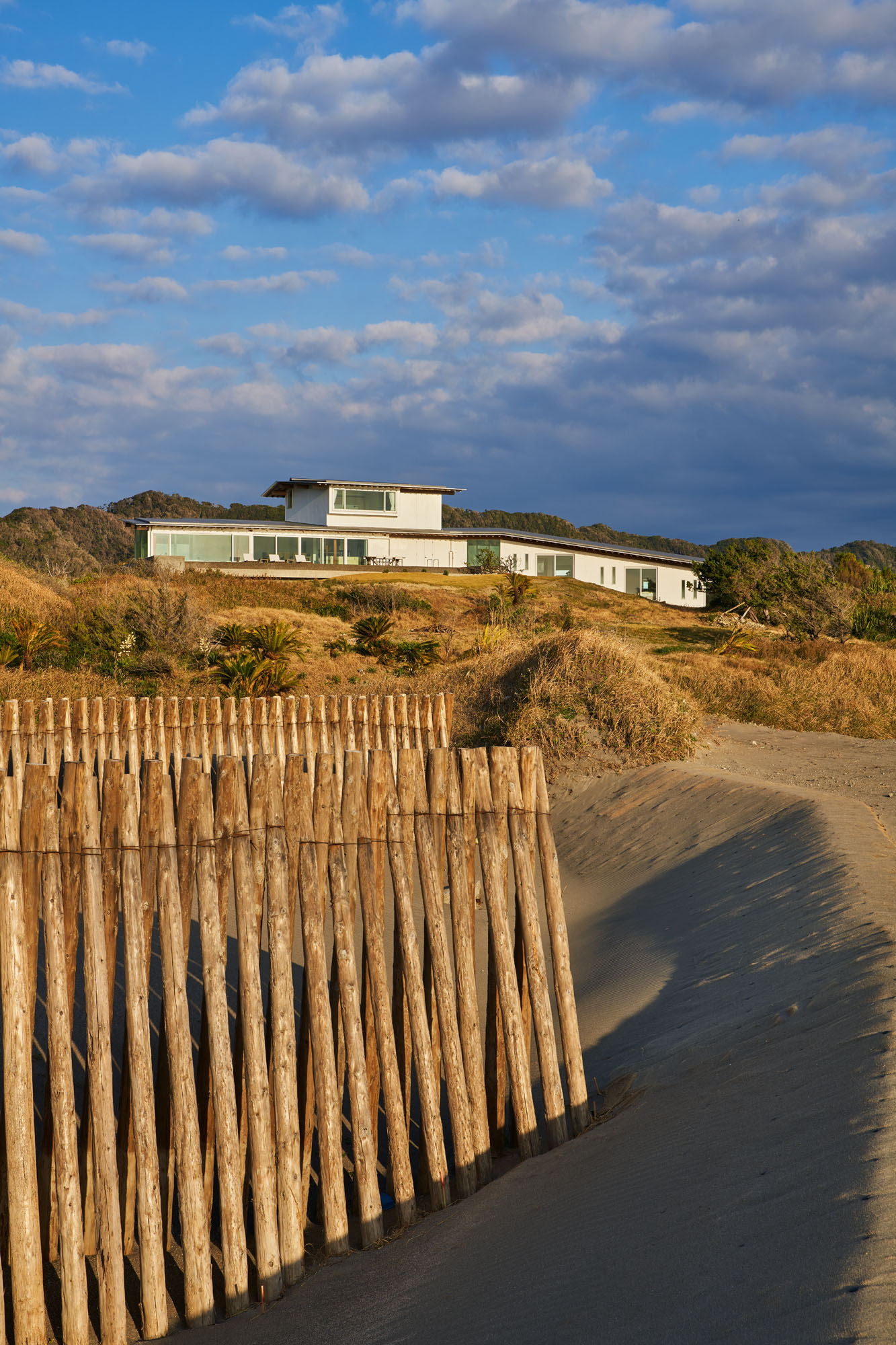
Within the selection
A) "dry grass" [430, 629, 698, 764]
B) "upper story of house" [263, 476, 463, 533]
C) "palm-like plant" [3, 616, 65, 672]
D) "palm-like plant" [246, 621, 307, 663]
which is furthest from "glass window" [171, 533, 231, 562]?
"dry grass" [430, 629, 698, 764]

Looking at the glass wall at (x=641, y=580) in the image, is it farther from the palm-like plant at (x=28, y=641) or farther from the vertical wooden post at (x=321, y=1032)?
the vertical wooden post at (x=321, y=1032)

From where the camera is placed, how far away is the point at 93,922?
3.62m

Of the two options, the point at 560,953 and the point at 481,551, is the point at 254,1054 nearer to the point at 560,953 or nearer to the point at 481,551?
the point at 560,953

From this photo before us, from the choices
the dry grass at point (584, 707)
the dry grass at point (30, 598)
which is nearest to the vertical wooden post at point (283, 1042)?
the dry grass at point (584, 707)

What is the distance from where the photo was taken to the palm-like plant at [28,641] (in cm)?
1927

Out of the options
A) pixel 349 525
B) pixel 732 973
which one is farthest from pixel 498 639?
pixel 349 525

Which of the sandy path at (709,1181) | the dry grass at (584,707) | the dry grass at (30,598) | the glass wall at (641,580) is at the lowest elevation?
the sandy path at (709,1181)

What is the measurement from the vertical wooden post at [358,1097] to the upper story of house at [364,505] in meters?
44.7

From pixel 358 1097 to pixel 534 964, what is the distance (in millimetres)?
999

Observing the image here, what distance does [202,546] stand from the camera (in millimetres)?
45156

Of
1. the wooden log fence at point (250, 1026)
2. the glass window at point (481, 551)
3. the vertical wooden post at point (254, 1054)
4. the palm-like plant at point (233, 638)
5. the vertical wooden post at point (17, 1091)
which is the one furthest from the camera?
the glass window at point (481, 551)

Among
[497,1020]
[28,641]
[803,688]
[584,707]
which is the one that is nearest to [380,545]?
[28,641]

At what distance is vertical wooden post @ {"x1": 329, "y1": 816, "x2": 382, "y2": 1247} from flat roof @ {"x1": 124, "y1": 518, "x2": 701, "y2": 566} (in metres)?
43.0

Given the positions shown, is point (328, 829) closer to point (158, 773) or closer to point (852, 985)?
point (158, 773)
